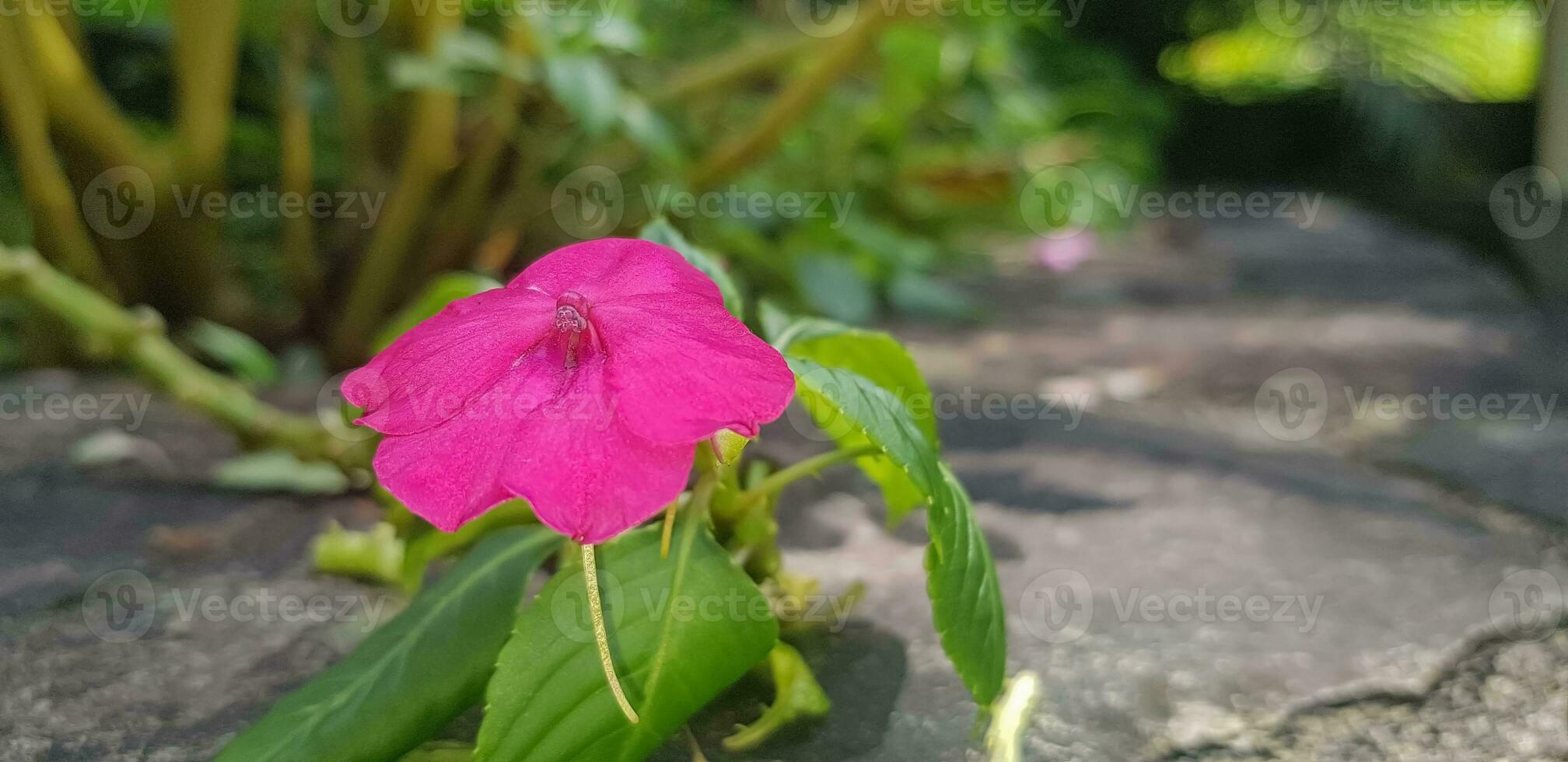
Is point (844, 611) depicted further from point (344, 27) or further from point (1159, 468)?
point (344, 27)

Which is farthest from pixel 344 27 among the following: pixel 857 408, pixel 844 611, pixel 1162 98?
pixel 1162 98
